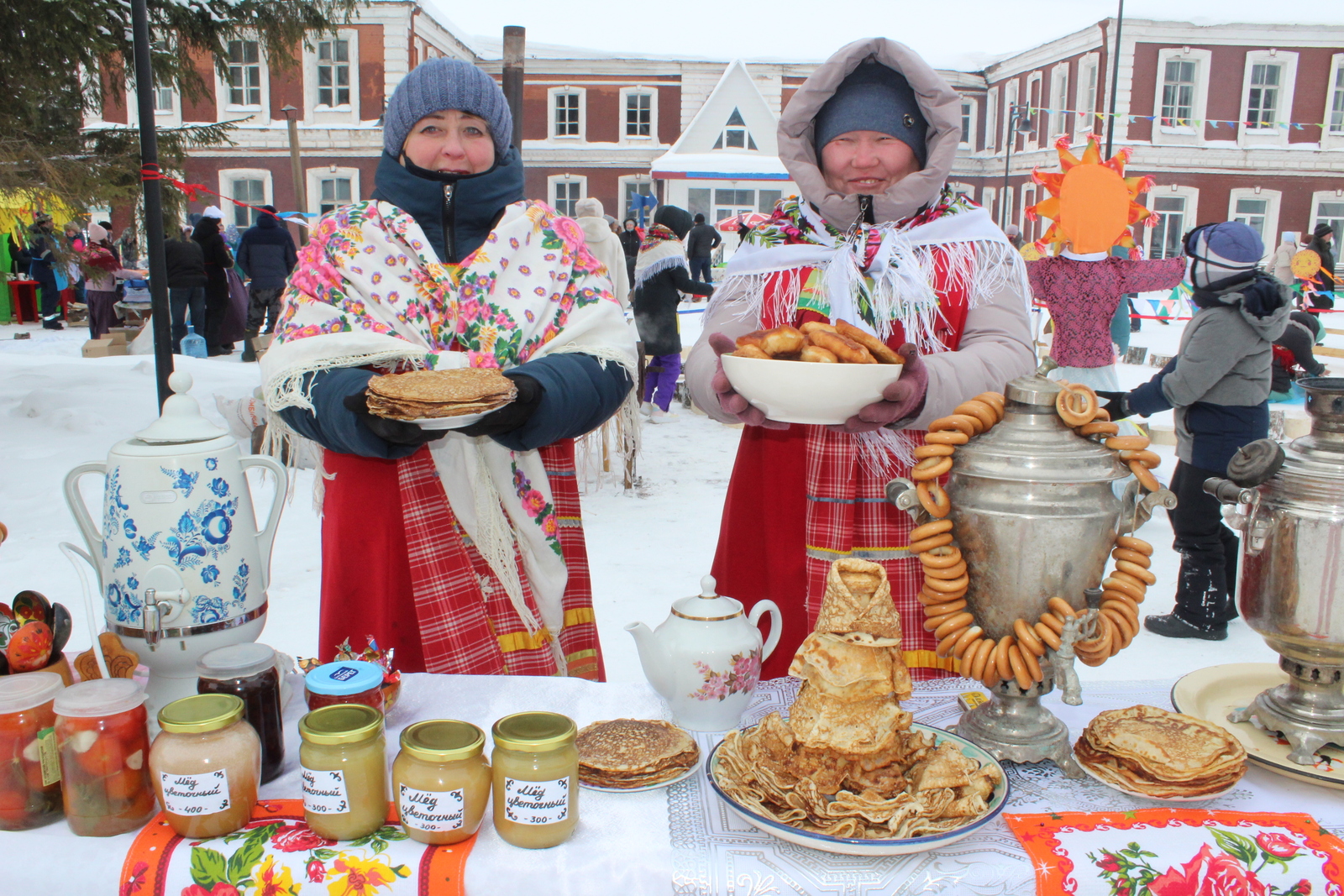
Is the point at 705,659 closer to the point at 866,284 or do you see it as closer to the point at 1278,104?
the point at 866,284

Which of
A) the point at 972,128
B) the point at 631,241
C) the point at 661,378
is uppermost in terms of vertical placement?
the point at 972,128

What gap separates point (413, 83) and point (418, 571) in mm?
895

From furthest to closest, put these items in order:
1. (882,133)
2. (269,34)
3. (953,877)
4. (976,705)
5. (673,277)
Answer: (673,277)
(269,34)
(882,133)
(976,705)
(953,877)

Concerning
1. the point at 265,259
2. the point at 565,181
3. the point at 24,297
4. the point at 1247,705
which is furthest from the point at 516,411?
the point at 565,181

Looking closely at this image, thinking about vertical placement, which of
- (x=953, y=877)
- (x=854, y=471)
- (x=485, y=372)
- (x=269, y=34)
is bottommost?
(x=953, y=877)

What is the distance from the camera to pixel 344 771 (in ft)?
3.16

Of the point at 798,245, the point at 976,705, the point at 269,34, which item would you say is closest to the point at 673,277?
the point at 269,34

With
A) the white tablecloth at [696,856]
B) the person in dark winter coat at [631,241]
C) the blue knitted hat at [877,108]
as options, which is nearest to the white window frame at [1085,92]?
the person in dark winter coat at [631,241]

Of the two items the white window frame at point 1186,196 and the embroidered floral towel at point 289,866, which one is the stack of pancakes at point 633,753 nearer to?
the embroidered floral towel at point 289,866

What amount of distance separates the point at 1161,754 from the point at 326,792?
944 millimetres

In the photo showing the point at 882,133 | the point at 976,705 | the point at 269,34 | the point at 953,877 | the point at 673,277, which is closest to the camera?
the point at 953,877

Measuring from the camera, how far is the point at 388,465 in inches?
67.8

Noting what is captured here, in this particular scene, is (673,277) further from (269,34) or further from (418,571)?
(418,571)

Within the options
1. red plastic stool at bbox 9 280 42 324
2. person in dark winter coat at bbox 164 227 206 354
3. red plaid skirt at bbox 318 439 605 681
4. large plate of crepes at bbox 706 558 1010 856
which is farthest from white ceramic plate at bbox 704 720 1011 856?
red plastic stool at bbox 9 280 42 324
